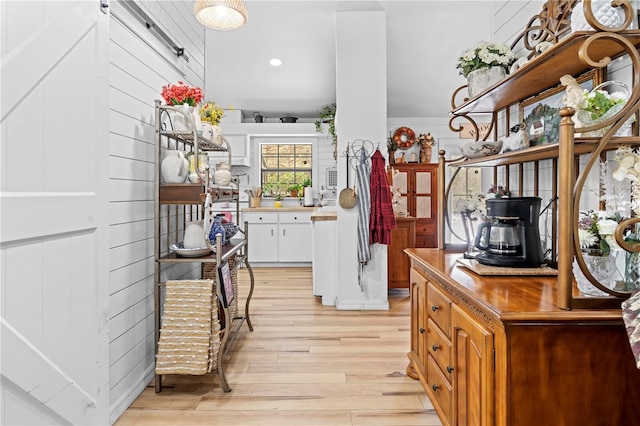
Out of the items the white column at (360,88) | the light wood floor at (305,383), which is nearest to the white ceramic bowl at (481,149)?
the light wood floor at (305,383)

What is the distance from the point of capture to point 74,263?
1.13 m

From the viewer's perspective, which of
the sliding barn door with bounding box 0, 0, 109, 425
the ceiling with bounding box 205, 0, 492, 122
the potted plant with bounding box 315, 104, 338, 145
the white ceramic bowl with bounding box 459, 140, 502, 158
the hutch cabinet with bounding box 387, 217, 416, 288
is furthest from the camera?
the potted plant with bounding box 315, 104, 338, 145

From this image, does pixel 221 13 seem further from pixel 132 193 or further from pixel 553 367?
pixel 553 367

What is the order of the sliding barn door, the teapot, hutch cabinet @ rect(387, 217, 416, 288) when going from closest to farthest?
the sliding barn door < hutch cabinet @ rect(387, 217, 416, 288) < the teapot

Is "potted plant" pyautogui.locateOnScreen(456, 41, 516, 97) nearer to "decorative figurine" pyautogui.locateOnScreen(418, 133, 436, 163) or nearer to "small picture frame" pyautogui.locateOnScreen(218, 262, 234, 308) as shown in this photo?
"small picture frame" pyautogui.locateOnScreen(218, 262, 234, 308)

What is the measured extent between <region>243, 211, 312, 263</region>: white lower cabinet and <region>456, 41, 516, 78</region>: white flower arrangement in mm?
4183

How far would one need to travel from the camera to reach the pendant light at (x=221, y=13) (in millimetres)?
2293

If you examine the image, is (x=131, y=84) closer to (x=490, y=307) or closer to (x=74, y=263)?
(x=74, y=263)

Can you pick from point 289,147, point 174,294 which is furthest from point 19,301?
point 289,147

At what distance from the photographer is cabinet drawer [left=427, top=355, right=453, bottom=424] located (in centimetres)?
156

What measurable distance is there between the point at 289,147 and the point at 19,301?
583 centimetres

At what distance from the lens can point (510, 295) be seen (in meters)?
1.24

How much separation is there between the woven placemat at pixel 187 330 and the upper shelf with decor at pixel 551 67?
1.91 m

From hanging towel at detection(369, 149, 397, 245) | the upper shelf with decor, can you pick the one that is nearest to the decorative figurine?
hanging towel at detection(369, 149, 397, 245)
